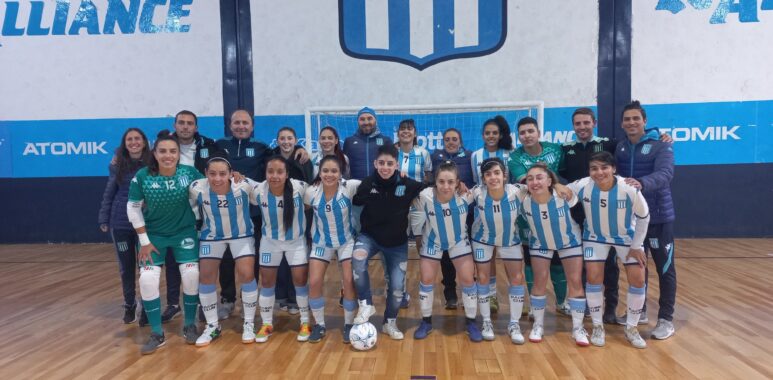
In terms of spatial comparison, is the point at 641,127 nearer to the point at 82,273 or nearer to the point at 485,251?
the point at 485,251

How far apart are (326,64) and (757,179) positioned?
7582mm

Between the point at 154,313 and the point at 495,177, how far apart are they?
2.80m

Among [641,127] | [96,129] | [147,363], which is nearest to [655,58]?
[641,127]

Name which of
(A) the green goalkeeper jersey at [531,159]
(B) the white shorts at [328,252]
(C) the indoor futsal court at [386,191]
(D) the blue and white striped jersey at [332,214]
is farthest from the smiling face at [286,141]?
(A) the green goalkeeper jersey at [531,159]

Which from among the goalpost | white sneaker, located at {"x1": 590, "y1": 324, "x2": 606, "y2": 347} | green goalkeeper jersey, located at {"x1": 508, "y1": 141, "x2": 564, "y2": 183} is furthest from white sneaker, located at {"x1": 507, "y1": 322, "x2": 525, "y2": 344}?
the goalpost

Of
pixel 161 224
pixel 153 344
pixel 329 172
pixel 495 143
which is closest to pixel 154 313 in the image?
pixel 153 344

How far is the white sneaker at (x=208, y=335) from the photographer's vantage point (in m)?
3.45

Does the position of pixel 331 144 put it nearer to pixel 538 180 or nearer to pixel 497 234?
pixel 497 234

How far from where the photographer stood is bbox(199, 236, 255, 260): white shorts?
139 inches

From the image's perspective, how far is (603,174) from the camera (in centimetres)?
323

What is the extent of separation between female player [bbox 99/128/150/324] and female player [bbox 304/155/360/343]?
A: 1566 millimetres

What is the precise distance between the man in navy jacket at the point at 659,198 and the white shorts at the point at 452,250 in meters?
1.37

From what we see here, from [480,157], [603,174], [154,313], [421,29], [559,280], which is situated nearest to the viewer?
[603,174]

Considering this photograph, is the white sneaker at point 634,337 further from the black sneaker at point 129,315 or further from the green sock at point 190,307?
the black sneaker at point 129,315
